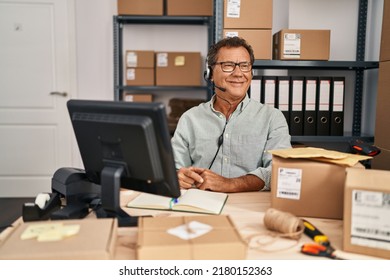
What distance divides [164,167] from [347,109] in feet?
6.56

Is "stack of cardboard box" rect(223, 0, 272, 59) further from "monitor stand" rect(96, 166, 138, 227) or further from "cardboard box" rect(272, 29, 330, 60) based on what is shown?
"monitor stand" rect(96, 166, 138, 227)

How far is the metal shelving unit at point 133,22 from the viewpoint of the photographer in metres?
3.12

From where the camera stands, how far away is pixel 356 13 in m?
2.54

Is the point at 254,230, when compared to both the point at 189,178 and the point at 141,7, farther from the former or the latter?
the point at 141,7

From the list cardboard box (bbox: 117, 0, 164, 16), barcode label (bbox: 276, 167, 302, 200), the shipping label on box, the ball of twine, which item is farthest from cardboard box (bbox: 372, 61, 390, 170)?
cardboard box (bbox: 117, 0, 164, 16)

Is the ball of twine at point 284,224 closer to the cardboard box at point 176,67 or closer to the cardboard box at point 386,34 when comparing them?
the cardboard box at point 386,34

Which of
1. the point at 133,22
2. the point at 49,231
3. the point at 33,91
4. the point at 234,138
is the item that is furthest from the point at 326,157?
the point at 33,91

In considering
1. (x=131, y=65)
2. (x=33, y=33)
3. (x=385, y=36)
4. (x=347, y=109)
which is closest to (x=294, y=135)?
(x=347, y=109)

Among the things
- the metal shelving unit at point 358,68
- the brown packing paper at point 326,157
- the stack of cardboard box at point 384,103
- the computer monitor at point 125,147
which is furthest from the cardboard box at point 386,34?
the computer monitor at point 125,147

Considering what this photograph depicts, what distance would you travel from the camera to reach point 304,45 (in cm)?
226

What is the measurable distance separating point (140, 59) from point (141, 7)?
0.41 metres

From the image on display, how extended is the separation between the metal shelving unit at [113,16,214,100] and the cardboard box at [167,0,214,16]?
48 millimetres

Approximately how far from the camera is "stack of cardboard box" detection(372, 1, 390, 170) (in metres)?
1.97
